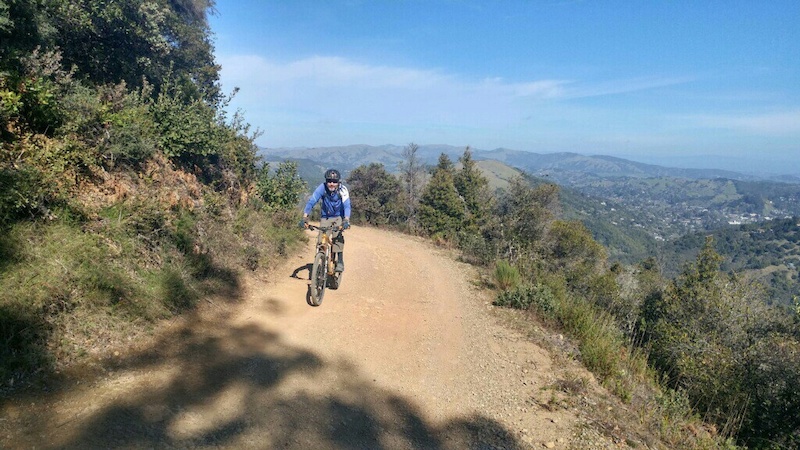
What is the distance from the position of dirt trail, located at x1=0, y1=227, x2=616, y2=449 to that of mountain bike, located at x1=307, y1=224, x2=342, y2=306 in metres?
0.23

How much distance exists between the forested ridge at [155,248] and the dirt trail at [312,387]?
55cm

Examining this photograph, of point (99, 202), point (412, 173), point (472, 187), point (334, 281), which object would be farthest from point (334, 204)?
point (472, 187)

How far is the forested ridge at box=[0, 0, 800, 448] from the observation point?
4.48 metres

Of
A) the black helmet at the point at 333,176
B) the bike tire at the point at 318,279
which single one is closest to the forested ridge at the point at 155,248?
the bike tire at the point at 318,279

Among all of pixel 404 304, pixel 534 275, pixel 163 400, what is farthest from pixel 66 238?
pixel 534 275

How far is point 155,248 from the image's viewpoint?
19.6 feet

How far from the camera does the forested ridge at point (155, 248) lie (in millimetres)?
4484

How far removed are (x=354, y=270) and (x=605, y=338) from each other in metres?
5.55

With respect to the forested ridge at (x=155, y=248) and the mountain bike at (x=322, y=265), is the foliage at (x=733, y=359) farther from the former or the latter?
the mountain bike at (x=322, y=265)

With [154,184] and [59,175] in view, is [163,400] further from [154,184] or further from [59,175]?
[154,184]

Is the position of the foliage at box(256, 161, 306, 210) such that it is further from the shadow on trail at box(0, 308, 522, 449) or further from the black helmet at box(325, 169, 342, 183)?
the shadow on trail at box(0, 308, 522, 449)

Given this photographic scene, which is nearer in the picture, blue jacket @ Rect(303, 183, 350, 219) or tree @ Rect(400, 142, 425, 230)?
blue jacket @ Rect(303, 183, 350, 219)

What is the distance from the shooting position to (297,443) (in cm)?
365

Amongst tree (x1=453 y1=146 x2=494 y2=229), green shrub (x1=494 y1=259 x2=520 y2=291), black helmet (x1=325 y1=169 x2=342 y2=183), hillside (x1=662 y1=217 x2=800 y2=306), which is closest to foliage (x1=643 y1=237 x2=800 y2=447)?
green shrub (x1=494 y1=259 x2=520 y2=291)
